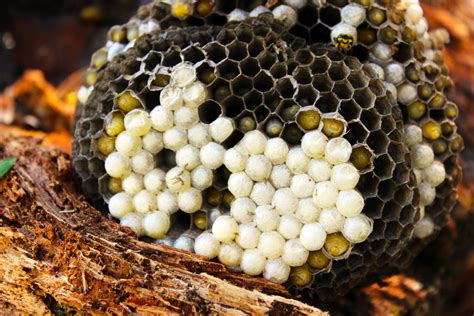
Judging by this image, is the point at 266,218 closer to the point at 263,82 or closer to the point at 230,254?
the point at 230,254

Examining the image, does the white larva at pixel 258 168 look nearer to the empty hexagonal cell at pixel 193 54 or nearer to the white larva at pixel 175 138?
the white larva at pixel 175 138

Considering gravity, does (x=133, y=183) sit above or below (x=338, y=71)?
below

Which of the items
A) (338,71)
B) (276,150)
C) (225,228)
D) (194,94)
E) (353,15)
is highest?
(353,15)

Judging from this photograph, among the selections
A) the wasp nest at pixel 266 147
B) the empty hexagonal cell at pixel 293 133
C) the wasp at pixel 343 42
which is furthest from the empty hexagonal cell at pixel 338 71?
the empty hexagonal cell at pixel 293 133

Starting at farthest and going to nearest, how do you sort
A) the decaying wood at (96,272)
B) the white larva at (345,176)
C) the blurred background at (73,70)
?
the blurred background at (73,70) → the white larva at (345,176) → the decaying wood at (96,272)

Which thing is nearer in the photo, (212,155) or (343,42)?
(212,155)

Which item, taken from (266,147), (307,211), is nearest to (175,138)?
(266,147)

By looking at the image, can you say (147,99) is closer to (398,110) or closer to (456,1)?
(398,110)

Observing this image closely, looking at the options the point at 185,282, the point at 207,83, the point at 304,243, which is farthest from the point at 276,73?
the point at 185,282
